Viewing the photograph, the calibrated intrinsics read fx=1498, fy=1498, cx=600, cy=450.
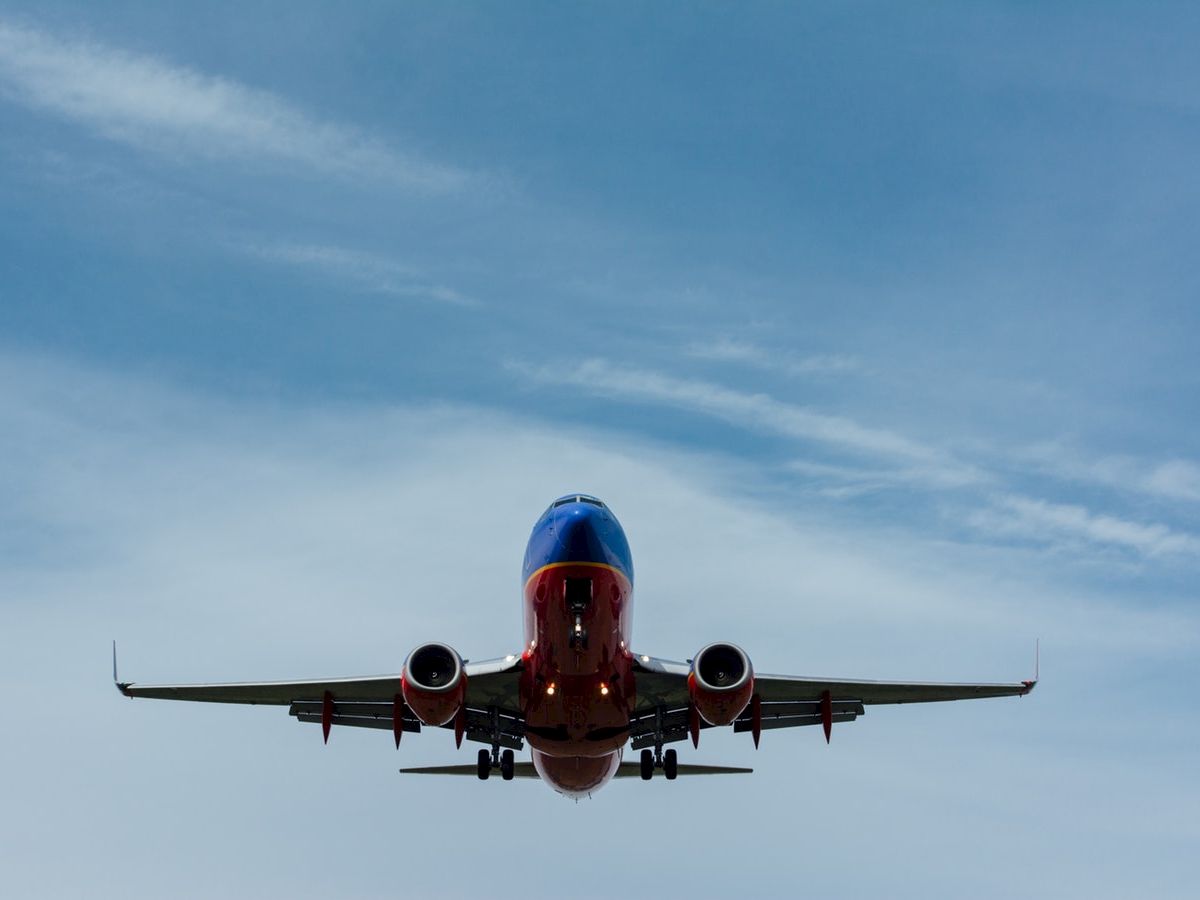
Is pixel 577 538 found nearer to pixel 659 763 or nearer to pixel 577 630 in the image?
pixel 577 630

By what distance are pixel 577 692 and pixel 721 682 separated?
9.97 ft

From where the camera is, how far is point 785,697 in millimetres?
36406

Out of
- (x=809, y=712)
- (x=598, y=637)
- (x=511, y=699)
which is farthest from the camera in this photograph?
(x=809, y=712)

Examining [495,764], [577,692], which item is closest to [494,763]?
[495,764]

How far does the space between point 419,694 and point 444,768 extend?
315 inches

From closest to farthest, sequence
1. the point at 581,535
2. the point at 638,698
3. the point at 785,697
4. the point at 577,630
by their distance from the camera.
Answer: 1. the point at 577,630
2. the point at 581,535
3. the point at 638,698
4. the point at 785,697

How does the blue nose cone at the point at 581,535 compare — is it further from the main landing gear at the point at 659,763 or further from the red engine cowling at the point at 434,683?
the main landing gear at the point at 659,763

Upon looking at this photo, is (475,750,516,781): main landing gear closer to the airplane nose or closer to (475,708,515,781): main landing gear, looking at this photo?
(475,708,515,781): main landing gear

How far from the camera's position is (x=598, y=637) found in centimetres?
3031

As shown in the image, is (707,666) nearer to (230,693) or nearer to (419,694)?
(419,694)

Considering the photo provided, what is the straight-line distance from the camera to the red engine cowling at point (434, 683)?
30344 millimetres

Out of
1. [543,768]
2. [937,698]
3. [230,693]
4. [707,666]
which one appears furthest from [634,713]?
[230,693]

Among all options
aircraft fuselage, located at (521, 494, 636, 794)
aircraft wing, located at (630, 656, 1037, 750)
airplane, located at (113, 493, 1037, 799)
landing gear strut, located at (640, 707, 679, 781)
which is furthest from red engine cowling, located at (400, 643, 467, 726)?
landing gear strut, located at (640, 707, 679, 781)

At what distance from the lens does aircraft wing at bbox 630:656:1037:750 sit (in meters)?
33.5
